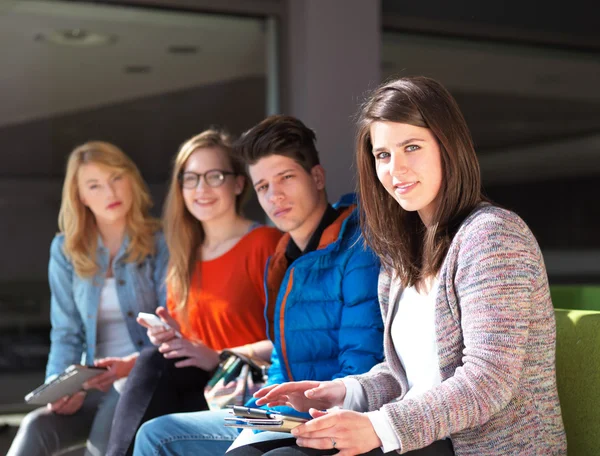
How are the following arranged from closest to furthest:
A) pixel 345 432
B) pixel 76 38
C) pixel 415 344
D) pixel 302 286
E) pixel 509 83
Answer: pixel 345 432, pixel 415 344, pixel 302 286, pixel 76 38, pixel 509 83

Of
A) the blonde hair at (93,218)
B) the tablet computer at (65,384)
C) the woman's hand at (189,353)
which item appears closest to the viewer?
the woman's hand at (189,353)

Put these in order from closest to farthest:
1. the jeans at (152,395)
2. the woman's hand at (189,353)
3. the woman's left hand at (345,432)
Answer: the woman's left hand at (345,432) < the jeans at (152,395) < the woman's hand at (189,353)

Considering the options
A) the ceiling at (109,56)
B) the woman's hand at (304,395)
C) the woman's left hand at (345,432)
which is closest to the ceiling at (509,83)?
the ceiling at (109,56)

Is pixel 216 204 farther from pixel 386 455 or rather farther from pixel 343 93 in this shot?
pixel 386 455

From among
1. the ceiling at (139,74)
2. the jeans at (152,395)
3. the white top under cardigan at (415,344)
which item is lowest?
the jeans at (152,395)

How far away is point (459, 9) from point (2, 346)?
3.18 m

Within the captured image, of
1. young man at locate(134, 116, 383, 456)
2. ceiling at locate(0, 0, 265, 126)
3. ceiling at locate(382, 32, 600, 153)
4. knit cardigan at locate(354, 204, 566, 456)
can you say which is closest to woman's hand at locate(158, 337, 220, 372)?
young man at locate(134, 116, 383, 456)

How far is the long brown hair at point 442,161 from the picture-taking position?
6.57 ft

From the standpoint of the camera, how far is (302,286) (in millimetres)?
2627

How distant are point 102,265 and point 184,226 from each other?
50 cm

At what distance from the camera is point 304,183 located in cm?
278

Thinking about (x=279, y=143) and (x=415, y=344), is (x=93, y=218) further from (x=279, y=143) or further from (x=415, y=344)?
(x=415, y=344)

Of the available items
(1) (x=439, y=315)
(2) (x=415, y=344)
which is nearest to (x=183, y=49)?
(2) (x=415, y=344)

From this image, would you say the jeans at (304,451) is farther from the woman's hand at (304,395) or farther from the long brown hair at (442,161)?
the long brown hair at (442,161)
